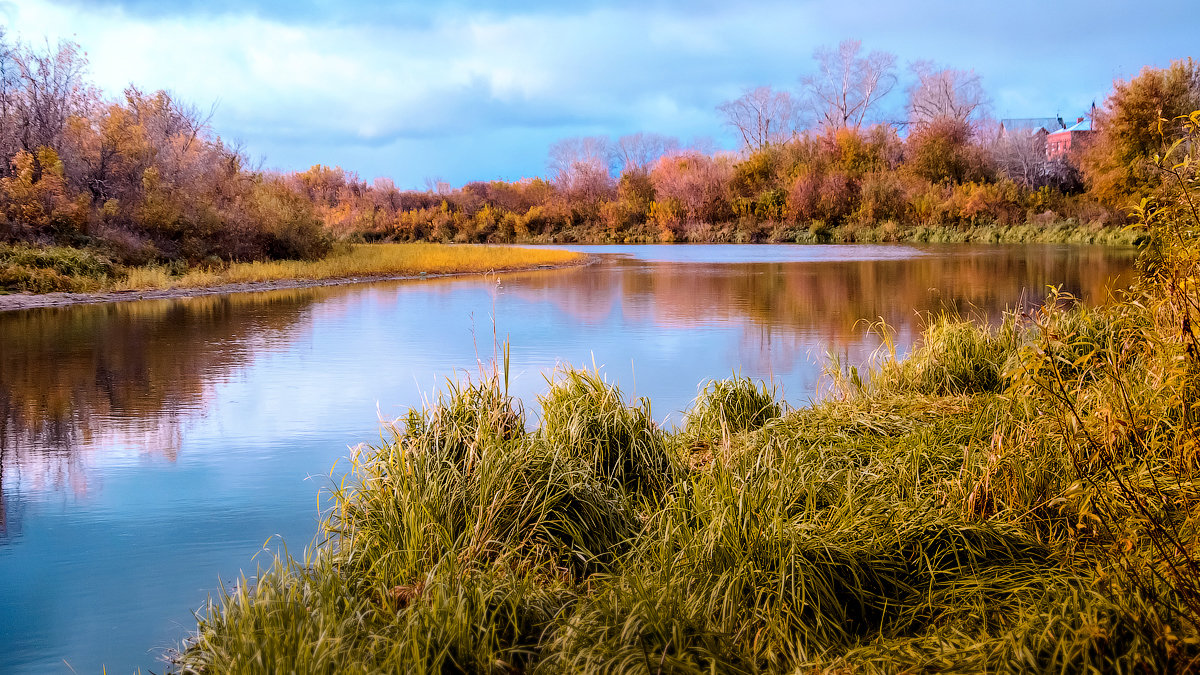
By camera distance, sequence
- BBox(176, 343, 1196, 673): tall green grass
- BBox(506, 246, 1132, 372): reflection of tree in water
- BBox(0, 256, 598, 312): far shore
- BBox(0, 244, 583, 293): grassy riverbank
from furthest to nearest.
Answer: BBox(0, 244, 583, 293): grassy riverbank
BBox(0, 256, 598, 312): far shore
BBox(506, 246, 1132, 372): reflection of tree in water
BBox(176, 343, 1196, 673): tall green grass

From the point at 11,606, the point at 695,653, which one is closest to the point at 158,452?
the point at 11,606

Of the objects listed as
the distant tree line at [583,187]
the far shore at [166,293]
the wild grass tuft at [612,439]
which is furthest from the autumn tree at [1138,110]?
the wild grass tuft at [612,439]

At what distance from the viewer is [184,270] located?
23141 millimetres

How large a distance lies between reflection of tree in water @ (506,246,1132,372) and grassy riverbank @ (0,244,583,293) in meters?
3.75

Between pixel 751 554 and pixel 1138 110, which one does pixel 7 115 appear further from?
pixel 1138 110

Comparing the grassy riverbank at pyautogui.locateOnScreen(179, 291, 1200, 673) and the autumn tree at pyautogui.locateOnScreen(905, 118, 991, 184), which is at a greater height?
the autumn tree at pyautogui.locateOnScreen(905, 118, 991, 184)

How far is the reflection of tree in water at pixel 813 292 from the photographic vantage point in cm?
1246

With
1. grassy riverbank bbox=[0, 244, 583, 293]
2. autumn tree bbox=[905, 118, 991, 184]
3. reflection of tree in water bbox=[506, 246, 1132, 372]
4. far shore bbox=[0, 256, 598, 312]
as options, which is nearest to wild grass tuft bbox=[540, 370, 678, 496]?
reflection of tree in water bbox=[506, 246, 1132, 372]

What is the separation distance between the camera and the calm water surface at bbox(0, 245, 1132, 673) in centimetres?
423

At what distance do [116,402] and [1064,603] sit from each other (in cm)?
791

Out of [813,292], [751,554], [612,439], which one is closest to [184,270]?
[813,292]

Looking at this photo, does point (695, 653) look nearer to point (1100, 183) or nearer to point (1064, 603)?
point (1064, 603)

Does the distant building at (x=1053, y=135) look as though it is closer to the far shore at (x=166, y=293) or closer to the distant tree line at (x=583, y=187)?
the distant tree line at (x=583, y=187)

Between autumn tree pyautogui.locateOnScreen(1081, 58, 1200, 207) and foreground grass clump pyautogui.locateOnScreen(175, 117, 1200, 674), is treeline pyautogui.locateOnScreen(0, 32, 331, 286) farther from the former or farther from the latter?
autumn tree pyautogui.locateOnScreen(1081, 58, 1200, 207)
